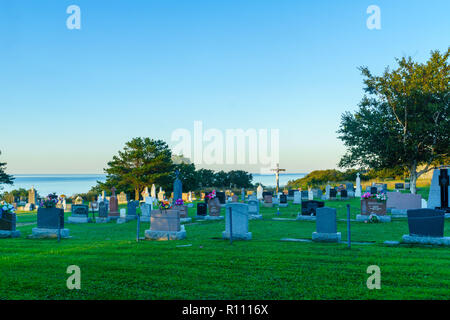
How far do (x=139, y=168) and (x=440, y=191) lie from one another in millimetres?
38471

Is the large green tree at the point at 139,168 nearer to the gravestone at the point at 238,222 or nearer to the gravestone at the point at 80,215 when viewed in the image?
the gravestone at the point at 80,215

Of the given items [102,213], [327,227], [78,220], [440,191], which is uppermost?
[440,191]

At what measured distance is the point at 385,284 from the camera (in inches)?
243

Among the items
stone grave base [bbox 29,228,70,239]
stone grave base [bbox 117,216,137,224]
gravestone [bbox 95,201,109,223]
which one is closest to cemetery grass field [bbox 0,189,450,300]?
stone grave base [bbox 29,228,70,239]

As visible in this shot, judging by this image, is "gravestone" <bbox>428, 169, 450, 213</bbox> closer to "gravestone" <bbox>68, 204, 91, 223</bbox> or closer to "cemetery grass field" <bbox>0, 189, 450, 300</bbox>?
"cemetery grass field" <bbox>0, 189, 450, 300</bbox>

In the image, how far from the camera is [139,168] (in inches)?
1938

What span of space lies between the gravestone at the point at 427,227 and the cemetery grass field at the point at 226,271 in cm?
60

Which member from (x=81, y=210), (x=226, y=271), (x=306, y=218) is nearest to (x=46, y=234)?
(x=81, y=210)

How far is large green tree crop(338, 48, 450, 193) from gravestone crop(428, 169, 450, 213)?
384 inches

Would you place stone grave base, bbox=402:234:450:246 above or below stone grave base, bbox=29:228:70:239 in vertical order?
above

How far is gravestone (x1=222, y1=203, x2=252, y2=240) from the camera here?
12.3m

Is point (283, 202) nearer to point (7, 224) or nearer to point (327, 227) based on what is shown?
point (327, 227)
